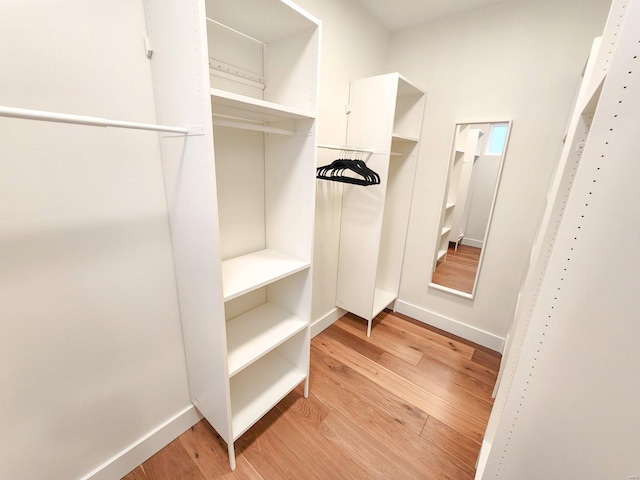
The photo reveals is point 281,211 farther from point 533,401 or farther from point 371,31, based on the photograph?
point 371,31

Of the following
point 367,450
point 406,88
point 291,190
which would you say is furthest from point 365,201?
point 367,450

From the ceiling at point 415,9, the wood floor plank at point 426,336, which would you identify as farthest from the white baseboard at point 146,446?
the ceiling at point 415,9

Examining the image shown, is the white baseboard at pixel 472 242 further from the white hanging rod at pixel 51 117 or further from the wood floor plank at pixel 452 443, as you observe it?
the white hanging rod at pixel 51 117

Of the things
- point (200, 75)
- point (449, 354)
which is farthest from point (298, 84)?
point (449, 354)

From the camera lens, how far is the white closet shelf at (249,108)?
36.3 inches

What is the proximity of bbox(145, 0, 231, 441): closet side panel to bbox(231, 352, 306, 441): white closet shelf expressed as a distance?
109 mm

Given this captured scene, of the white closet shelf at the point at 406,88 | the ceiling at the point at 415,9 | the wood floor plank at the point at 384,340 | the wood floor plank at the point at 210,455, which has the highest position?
the ceiling at the point at 415,9

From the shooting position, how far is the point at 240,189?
1461mm

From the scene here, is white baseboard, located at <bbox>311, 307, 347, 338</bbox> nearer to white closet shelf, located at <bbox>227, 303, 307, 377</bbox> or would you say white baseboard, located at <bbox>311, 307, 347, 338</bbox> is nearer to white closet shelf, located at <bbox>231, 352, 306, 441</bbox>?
white closet shelf, located at <bbox>231, 352, 306, 441</bbox>

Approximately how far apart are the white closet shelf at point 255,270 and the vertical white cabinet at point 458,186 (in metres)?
1.61

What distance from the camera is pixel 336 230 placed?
228cm

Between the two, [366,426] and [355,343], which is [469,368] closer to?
[355,343]

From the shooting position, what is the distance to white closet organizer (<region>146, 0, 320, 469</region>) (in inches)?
37.0

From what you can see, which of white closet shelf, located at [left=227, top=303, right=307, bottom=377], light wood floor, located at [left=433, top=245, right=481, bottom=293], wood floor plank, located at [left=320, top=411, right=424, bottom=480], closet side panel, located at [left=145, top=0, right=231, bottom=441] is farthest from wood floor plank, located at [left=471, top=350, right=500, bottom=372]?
closet side panel, located at [left=145, top=0, right=231, bottom=441]
